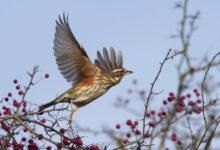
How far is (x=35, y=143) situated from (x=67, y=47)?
2.59 meters

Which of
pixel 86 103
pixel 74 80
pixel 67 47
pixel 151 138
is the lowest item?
pixel 151 138

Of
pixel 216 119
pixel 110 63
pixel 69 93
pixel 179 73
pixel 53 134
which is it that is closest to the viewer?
pixel 216 119

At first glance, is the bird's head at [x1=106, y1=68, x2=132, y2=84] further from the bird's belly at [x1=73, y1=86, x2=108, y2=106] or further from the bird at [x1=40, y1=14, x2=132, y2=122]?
the bird's belly at [x1=73, y1=86, x2=108, y2=106]

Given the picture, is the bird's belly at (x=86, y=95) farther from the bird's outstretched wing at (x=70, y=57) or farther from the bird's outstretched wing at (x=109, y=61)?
the bird's outstretched wing at (x=109, y=61)

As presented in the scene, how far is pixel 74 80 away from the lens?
259 inches

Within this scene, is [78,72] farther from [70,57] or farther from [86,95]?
[86,95]

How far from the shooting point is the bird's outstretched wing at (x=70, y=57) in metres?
6.38

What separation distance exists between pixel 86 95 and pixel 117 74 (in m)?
0.85

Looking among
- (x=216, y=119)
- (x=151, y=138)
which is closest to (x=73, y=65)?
(x=151, y=138)

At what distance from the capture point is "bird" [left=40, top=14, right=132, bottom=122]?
6.10 m

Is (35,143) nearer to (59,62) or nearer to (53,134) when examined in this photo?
(53,134)

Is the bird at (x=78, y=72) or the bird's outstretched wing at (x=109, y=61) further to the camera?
the bird's outstretched wing at (x=109, y=61)

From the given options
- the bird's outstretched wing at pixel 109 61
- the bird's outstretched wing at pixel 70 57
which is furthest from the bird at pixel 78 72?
the bird's outstretched wing at pixel 109 61

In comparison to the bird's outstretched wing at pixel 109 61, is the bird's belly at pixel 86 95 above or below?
below
